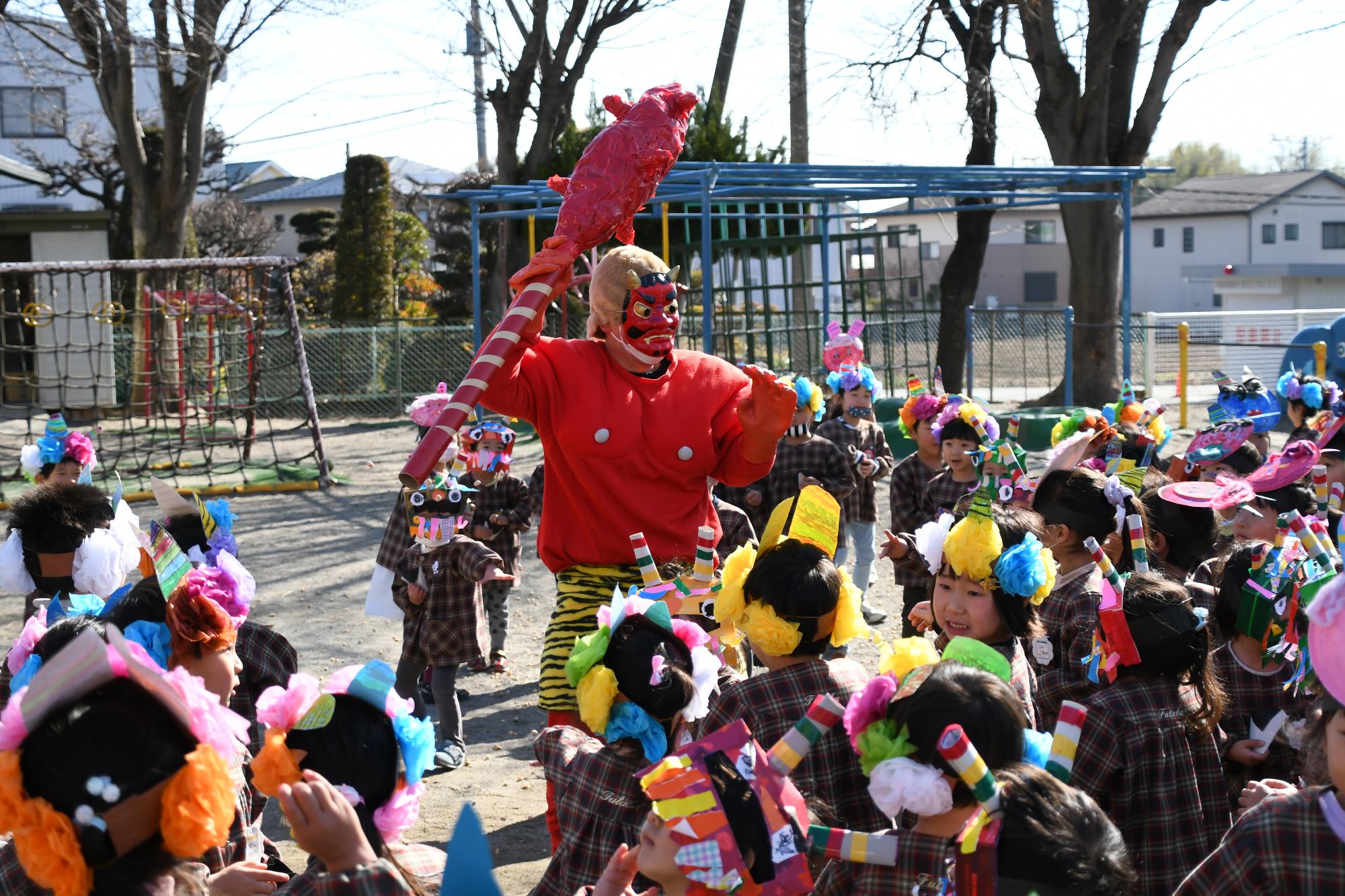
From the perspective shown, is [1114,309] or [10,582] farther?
[1114,309]

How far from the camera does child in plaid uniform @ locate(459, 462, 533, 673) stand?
6.46m

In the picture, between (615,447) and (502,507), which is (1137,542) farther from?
(502,507)

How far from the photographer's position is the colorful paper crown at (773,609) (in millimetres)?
3217

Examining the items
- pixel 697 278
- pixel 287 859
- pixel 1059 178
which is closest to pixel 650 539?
pixel 287 859

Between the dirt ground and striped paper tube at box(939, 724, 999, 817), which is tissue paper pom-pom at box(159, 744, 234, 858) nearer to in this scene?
striped paper tube at box(939, 724, 999, 817)

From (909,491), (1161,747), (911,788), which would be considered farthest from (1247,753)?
(909,491)

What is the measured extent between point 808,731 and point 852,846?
26 centimetres

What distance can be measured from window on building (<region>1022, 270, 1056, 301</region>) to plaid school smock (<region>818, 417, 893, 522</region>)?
154 ft

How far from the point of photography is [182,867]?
222cm

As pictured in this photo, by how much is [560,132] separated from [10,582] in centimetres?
1833

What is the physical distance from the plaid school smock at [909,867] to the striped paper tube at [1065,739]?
8.7 inches

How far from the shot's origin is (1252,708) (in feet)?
11.0

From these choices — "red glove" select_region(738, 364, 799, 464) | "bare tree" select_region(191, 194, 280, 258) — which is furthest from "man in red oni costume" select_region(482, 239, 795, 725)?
"bare tree" select_region(191, 194, 280, 258)

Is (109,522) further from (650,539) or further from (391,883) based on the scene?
(391,883)
